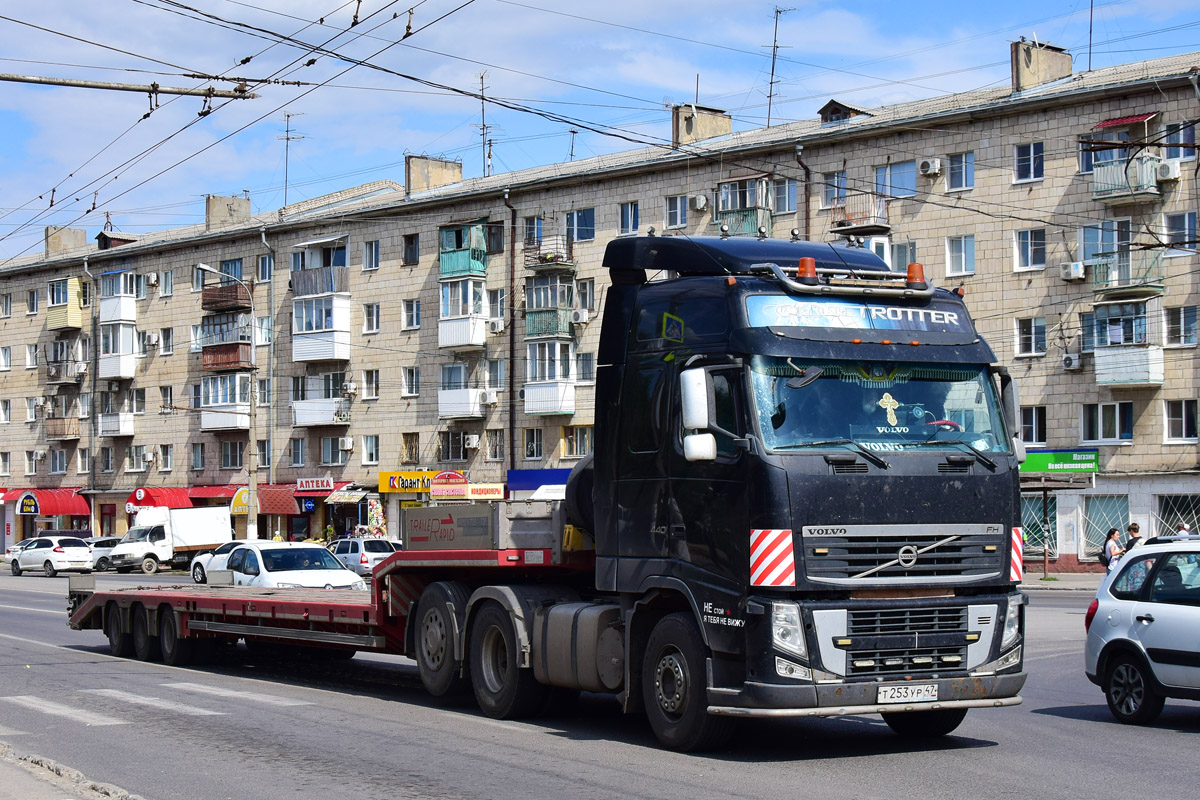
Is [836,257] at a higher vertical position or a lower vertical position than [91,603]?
higher

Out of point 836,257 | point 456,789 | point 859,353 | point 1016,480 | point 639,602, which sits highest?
Result: point 836,257

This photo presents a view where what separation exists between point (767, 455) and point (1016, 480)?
198 centimetres

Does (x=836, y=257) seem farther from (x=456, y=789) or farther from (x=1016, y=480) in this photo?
(x=456, y=789)

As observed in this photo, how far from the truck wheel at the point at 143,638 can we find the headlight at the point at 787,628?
11.6m

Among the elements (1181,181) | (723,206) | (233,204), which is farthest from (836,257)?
(233,204)

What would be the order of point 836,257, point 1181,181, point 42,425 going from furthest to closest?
1. point 42,425
2. point 1181,181
3. point 836,257

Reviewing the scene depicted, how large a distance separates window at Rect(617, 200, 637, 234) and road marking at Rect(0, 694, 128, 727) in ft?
132

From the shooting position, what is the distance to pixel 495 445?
5650 centimetres

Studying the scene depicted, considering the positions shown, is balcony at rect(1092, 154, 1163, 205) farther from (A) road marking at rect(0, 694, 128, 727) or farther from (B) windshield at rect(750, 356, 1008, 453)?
(A) road marking at rect(0, 694, 128, 727)

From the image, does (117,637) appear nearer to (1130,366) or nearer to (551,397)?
(1130,366)

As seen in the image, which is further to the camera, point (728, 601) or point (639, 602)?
point (639, 602)

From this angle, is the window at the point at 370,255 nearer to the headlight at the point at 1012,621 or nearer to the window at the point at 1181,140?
the window at the point at 1181,140

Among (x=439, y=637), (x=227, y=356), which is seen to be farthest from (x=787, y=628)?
(x=227, y=356)

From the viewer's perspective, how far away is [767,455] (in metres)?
9.82
